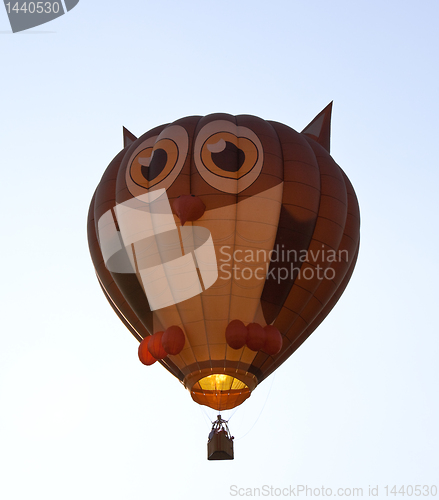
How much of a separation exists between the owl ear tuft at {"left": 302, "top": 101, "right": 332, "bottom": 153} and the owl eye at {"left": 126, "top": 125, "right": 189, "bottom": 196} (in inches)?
98.5

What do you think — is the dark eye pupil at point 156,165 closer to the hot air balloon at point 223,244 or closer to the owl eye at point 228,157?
the hot air balloon at point 223,244

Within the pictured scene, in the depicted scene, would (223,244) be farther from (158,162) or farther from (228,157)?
(158,162)

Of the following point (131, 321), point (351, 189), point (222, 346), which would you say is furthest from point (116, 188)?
point (351, 189)

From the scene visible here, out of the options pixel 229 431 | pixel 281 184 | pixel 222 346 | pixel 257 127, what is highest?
pixel 257 127

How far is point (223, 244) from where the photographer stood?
39.8 ft

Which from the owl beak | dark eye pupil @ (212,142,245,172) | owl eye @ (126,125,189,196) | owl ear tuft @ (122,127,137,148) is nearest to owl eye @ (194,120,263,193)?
dark eye pupil @ (212,142,245,172)

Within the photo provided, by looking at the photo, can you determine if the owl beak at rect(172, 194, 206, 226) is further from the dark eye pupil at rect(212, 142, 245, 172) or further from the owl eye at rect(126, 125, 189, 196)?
the dark eye pupil at rect(212, 142, 245, 172)

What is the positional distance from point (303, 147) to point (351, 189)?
4.13 feet

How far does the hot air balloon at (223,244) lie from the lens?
12141mm

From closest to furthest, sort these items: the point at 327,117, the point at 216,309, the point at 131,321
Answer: the point at 216,309 < the point at 131,321 < the point at 327,117

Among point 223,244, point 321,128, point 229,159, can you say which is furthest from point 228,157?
point 321,128

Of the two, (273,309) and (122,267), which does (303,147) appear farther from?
(122,267)

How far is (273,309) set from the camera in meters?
12.4

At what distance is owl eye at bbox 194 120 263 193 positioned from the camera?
12.2m
